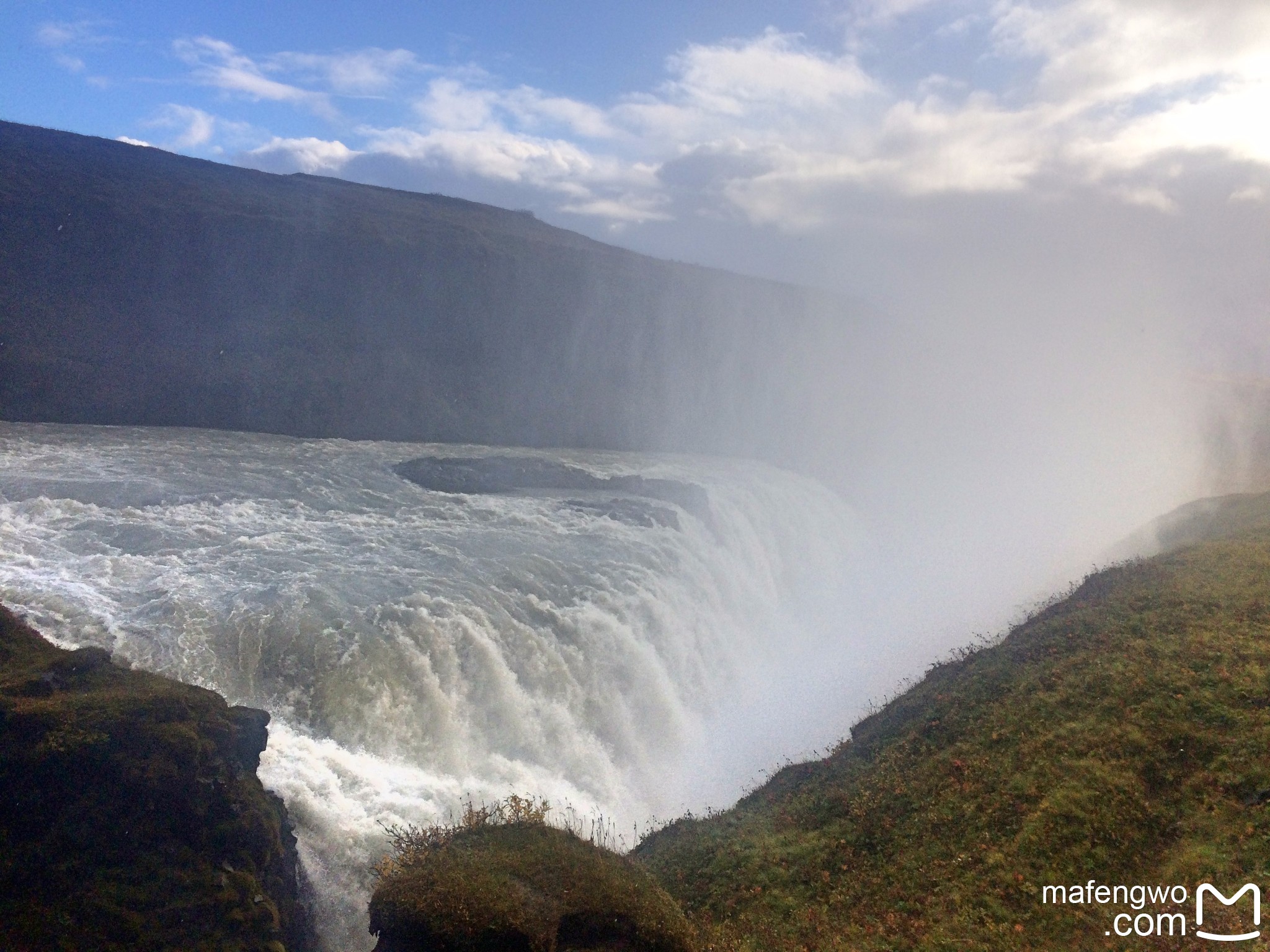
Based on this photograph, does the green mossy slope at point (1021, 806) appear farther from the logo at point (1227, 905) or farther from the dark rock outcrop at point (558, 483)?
the dark rock outcrop at point (558, 483)

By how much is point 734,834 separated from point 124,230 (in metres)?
45.7

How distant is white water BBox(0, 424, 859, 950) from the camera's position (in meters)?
14.4

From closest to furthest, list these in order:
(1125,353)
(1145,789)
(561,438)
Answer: (1145,789) < (561,438) < (1125,353)

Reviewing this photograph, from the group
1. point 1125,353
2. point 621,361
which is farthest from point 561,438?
point 1125,353

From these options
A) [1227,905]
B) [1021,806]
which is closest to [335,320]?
[1021,806]

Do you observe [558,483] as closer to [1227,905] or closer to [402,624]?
[402,624]

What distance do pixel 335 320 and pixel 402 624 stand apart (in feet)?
118

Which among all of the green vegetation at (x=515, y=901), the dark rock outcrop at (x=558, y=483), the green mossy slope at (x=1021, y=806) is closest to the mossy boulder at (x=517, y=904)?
the green vegetation at (x=515, y=901)

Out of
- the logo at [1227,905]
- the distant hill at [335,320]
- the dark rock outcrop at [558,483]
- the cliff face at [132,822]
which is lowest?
the cliff face at [132,822]

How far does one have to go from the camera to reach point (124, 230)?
4259 centimetres

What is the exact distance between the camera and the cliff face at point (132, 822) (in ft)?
27.3

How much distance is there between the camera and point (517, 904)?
8.48 meters

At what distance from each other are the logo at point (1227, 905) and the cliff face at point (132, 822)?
9964 mm

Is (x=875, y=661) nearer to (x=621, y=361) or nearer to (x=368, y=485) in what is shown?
(x=368, y=485)
